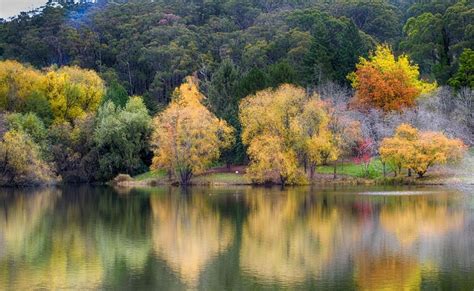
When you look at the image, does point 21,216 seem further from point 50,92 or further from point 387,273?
point 50,92

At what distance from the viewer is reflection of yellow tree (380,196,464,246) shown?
104 feet

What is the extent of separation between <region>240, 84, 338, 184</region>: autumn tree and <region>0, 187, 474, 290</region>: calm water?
1027 cm

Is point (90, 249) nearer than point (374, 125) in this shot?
Yes

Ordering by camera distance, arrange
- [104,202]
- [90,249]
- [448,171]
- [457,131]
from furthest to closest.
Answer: [457,131], [448,171], [104,202], [90,249]

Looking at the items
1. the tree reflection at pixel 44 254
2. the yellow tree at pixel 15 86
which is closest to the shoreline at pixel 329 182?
the yellow tree at pixel 15 86

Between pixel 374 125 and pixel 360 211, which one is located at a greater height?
pixel 374 125

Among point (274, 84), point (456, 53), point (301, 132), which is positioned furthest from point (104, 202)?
point (456, 53)

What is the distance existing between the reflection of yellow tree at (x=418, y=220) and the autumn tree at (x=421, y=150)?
606 inches

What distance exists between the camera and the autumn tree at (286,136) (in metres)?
60.6

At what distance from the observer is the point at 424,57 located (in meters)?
84.8

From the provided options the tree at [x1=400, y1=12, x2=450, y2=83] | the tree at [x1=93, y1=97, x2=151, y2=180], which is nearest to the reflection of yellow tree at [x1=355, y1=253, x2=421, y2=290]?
the tree at [x1=93, y1=97, x2=151, y2=180]

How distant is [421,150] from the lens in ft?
191

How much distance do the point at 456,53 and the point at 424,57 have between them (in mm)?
5235

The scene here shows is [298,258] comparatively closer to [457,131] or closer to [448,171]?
[448,171]
